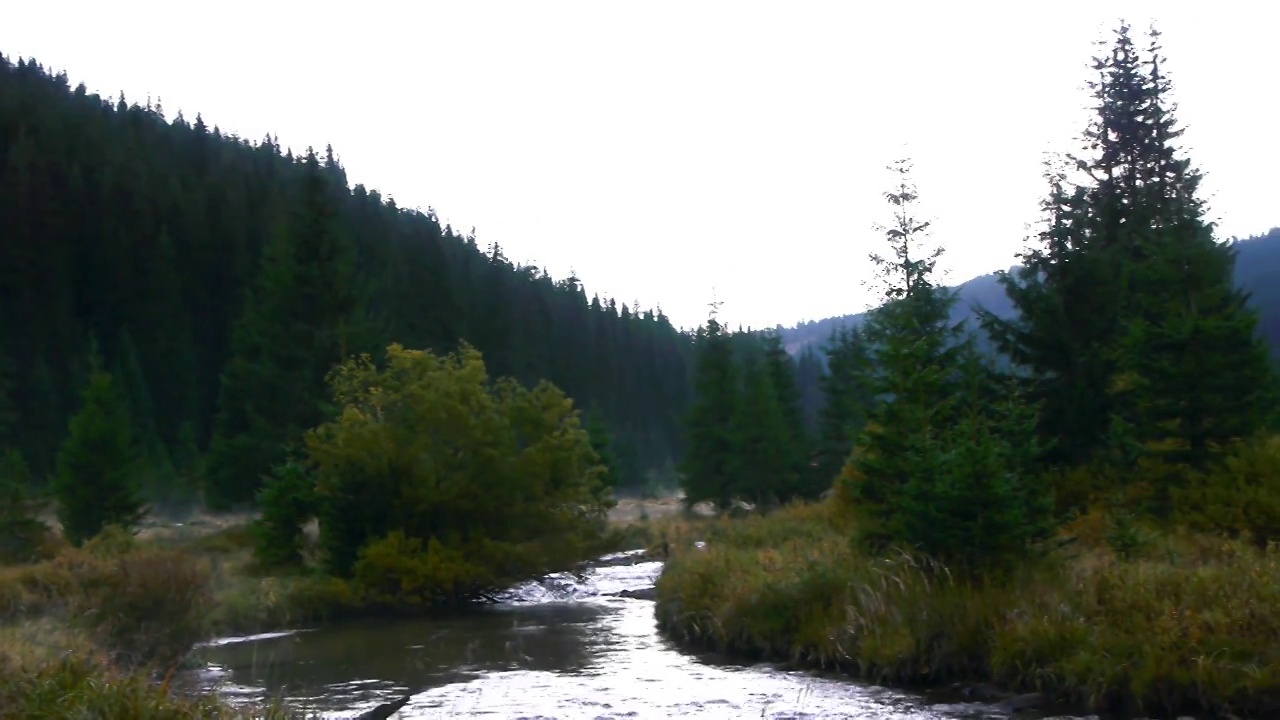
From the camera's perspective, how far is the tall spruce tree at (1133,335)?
20969 mm

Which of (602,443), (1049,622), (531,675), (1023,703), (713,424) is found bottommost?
(1023,703)

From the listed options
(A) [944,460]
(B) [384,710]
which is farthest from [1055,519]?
(B) [384,710]

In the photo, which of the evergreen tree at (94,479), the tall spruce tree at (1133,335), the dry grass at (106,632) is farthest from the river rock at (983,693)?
the evergreen tree at (94,479)

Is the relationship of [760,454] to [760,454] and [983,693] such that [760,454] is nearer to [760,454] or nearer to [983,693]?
[760,454]

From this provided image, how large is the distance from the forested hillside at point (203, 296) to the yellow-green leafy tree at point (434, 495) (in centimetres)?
2007

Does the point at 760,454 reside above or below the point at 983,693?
above

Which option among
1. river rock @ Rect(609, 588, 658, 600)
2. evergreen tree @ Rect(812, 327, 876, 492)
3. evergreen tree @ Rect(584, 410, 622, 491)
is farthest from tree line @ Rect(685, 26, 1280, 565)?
evergreen tree @ Rect(584, 410, 622, 491)

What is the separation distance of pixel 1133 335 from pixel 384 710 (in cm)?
1430

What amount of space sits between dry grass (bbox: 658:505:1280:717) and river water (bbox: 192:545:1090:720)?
806 millimetres

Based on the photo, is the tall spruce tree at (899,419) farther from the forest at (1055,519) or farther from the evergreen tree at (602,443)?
the evergreen tree at (602,443)

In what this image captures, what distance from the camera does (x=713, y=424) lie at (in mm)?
57969

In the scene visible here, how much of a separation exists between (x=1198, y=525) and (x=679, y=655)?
8.86 m

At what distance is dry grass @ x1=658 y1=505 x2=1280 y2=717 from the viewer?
13.9 meters

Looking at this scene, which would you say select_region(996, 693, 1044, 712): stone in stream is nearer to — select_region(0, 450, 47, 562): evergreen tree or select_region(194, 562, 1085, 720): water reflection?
select_region(194, 562, 1085, 720): water reflection
